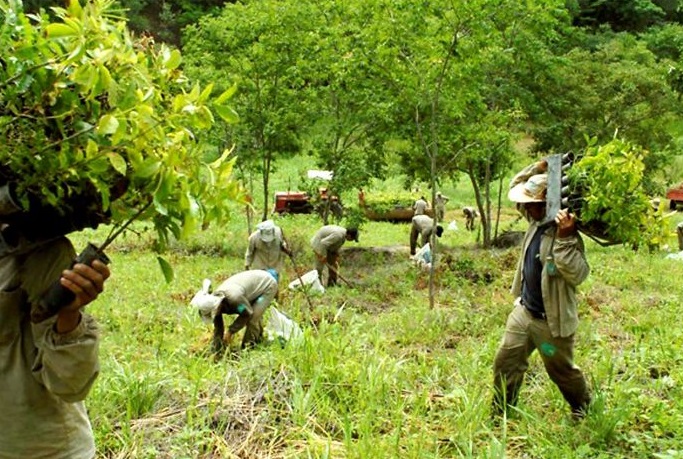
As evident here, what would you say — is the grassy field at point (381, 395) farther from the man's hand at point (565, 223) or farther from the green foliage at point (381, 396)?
the man's hand at point (565, 223)

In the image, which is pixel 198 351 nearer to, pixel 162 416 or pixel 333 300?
pixel 162 416

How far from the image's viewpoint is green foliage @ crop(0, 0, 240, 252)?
180cm

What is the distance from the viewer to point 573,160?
448 cm

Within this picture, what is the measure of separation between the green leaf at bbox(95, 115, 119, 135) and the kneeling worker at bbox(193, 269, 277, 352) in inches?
187

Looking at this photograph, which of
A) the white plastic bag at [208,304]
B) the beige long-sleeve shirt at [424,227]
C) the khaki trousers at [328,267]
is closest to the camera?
the white plastic bag at [208,304]

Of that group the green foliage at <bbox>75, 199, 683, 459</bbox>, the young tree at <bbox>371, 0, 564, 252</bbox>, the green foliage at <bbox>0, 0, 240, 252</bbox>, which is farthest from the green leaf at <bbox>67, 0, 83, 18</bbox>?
the young tree at <bbox>371, 0, 564, 252</bbox>

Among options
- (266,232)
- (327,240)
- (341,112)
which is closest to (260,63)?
(341,112)

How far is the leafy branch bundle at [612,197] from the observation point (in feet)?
13.3

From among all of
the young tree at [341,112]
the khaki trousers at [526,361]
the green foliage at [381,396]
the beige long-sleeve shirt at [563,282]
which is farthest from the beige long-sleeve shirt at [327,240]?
the beige long-sleeve shirt at [563,282]

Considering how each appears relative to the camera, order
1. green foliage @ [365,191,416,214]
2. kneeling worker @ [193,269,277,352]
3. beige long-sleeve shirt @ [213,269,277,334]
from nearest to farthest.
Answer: kneeling worker @ [193,269,277,352]
beige long-sleeve shirt @ [213,269,277,334]
green foliage @ [365,191,416,214]

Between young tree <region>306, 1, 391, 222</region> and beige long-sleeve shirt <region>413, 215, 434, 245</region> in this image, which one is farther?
beige long-sleeve shirt <region>413, 215, 434, 245</region>

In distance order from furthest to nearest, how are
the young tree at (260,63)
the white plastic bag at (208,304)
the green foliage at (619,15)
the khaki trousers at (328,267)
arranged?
1. the green foliage at (619,15)
2. the young tree at (260,63)
3. the khaki trousers at (328,267)
4. the white plastic bag at (208,304)

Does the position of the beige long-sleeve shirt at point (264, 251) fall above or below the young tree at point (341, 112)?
below

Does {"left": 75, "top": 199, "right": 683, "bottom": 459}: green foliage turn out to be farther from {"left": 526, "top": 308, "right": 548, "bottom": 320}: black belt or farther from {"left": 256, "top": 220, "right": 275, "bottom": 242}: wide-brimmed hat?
{"left": 256, "top": 220, "right": 275, "bottom": 242}: wide-brimmed hat
